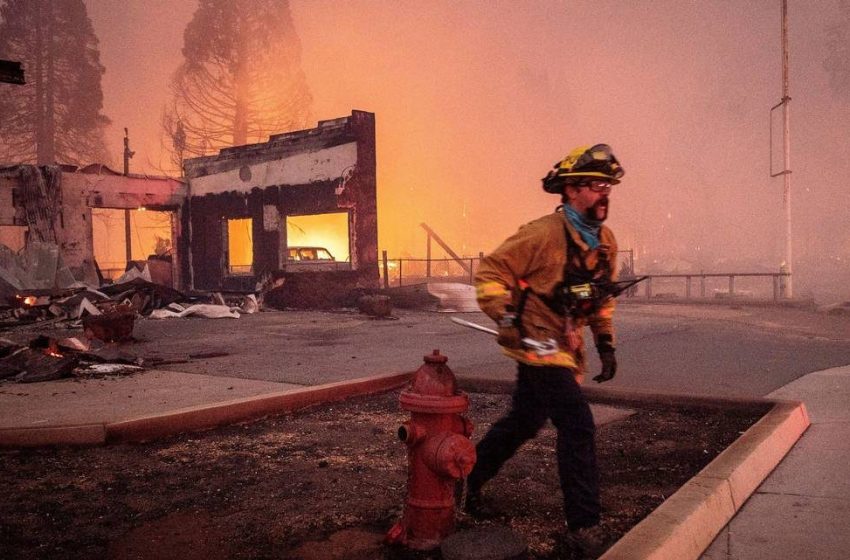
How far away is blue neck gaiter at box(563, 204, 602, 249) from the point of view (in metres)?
2.94

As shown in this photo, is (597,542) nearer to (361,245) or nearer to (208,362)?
(208,362)

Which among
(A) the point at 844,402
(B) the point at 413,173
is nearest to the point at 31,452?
(A) the point at 844,402

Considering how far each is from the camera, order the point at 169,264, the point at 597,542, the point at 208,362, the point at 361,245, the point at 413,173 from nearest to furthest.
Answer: the point at 597,542
the point at 208,362
the point at 361,245
the point at 169,264
the point at 413,173

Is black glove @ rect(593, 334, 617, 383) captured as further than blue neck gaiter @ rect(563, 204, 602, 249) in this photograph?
Yes

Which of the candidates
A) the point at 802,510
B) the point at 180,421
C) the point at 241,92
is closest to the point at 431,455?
the point at 802,510

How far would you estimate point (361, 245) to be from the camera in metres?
19.4

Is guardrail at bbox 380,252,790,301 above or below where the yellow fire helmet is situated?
below

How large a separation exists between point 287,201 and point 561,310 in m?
18.5

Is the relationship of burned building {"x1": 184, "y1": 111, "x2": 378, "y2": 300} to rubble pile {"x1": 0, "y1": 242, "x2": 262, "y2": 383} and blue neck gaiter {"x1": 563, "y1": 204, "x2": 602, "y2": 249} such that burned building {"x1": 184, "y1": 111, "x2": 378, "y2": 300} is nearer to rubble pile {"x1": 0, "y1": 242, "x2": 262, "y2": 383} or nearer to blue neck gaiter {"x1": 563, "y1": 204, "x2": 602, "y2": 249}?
rubble pile {"x1": 0, "y1": 242, "x2": 262, "y2": 383}

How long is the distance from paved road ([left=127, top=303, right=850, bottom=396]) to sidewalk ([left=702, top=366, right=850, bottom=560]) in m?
1.45

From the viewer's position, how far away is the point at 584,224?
2957mm

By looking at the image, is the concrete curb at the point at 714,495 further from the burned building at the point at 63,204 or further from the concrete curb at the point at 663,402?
the burned building at the point at 63,204

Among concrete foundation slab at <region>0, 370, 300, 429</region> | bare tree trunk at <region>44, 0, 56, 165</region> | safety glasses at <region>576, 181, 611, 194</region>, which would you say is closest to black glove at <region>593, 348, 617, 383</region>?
safety glasses at <region>576, 181, 611, 194</region>

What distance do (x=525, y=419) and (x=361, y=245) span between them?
656 inches
